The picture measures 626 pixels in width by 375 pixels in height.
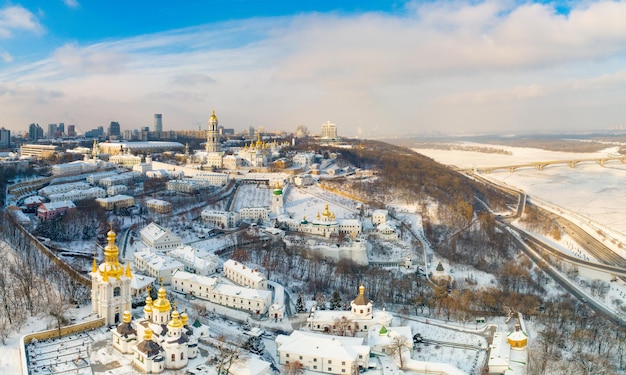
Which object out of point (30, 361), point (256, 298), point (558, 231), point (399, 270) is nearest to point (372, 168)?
point (558, 231)

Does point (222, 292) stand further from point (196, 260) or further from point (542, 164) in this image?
point (542, 164)

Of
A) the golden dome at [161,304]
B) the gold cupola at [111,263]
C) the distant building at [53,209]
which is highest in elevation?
the gold cupola at [111,263]

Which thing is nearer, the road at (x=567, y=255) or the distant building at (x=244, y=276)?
the distant building at (x=244, y=276)

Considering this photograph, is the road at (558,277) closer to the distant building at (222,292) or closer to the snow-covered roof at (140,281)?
the distant building at (222,292)

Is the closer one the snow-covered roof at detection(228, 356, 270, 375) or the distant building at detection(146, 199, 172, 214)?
the snow-covered roof at detection(228, 356, 270, 375)

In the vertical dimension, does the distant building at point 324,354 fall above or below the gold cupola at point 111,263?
below

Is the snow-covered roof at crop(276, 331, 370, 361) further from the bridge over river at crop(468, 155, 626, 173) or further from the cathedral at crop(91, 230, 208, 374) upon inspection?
the bridge over river at crop(468, 155, 626, 173)

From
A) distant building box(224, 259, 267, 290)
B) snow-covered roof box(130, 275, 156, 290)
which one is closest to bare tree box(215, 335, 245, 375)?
snow-covered roof box(130, 275, 156, 290)

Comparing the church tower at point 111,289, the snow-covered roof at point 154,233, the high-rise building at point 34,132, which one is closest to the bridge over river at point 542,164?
the snow-covered roof at point 154,233
